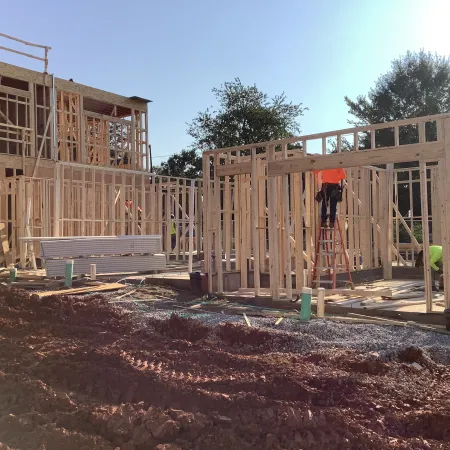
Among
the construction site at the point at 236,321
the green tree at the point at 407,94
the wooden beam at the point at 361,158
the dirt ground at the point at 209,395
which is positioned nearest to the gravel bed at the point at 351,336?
the construction site at the point at 236,321

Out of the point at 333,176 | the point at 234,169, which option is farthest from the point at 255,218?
the point at 333,176

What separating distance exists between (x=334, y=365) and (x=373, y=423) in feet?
4.72

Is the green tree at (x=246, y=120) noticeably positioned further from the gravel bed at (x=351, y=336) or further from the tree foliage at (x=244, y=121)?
the gravel bed at (x=351, y=336)

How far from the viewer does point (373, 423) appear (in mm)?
3182

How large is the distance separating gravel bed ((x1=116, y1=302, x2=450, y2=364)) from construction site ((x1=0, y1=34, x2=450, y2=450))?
1.2 inches

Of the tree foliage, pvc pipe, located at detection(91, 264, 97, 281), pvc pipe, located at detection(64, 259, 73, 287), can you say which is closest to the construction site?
pvc pipe, located at detection(91, 264, 97, 281)

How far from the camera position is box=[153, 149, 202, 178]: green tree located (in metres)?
39.8

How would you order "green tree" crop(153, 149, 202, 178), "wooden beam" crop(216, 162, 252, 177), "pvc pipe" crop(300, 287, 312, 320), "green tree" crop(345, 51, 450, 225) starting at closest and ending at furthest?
"pvc pipe" crop(300, 287, 312, 320) < "wooden beam" crop(216, 162, 252, 177) < "green tree" crop(345, 51, 450, 225) < "green tree" crop(153, 149, 202, 178)

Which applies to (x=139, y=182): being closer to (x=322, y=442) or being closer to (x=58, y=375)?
(x=58, y=375)

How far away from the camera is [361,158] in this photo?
7660 mm

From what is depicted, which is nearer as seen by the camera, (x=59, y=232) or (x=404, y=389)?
(x=404, y=389)

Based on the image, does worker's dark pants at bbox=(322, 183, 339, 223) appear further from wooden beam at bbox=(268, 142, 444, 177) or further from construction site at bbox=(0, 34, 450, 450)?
wooden beam at bbox=(268, 142, 444, 177)

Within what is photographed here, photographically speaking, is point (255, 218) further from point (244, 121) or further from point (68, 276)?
point (244, 121)

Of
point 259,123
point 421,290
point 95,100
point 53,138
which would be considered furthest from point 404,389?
point 259,123
